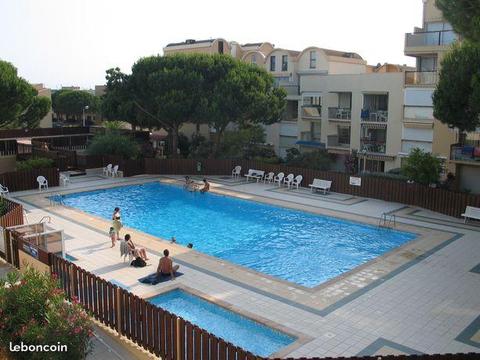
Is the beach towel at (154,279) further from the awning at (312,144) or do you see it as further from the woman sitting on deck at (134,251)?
the awning at (312,144)

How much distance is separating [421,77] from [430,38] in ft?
9.26

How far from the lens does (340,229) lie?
2419 cm

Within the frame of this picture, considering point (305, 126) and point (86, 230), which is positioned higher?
point (305, 126)

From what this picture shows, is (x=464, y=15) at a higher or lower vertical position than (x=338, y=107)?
higher

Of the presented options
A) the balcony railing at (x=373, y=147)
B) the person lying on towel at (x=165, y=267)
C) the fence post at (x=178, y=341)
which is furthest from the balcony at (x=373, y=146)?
the fence post at (x=178, y=341)

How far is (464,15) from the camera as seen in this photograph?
64.4 feet

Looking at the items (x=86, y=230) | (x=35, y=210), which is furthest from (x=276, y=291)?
(x=35, y=210)

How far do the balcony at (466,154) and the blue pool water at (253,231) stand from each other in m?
9.14

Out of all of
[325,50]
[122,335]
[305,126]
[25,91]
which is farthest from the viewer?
[325,50]

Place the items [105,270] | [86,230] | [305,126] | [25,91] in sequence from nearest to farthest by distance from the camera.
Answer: [105,270], [86,230], [25,91], [305,126]

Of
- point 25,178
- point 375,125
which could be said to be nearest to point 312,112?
point 375,125

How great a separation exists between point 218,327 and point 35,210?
16.3 metres

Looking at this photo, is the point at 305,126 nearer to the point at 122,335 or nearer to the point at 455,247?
the point at 455,247

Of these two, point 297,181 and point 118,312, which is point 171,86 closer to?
point 297,181
